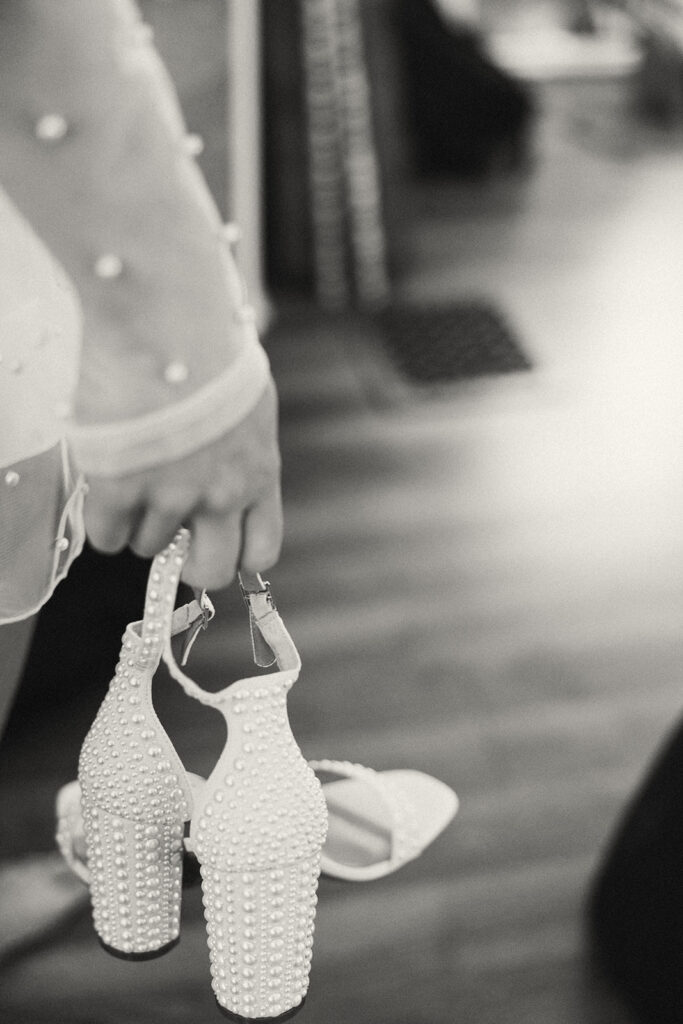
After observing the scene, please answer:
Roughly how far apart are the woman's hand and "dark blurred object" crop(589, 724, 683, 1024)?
2.29ft

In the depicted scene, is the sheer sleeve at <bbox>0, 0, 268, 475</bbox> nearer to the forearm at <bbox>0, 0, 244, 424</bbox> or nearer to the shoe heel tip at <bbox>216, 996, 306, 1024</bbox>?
the forearm at <bbox>0, 0, 244, 424</bbox>

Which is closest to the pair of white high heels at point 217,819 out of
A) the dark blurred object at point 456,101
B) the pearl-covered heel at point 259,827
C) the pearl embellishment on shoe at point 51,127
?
the pearl-covered heel at point 259,827

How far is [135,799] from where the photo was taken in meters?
0.72

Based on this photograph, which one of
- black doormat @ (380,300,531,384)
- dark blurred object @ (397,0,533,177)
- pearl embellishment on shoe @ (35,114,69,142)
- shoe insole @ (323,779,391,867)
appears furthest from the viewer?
dark blurred object @ (397,0,533,177)

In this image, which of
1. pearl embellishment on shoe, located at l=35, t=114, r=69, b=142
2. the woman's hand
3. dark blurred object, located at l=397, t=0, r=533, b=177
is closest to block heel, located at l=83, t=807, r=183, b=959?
the woman's hand

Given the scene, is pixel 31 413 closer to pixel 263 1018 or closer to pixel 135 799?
pixel 135 799

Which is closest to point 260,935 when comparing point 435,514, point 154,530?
point 154,530

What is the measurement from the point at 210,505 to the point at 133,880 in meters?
0.33

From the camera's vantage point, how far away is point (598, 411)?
2.60 meters

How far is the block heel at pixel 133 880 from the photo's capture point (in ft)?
2.42

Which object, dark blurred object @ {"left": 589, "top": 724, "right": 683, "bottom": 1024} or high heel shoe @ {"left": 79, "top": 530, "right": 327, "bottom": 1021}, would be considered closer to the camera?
high heel shoe @ {"left": 79, "top": 530, "right": 327, "bottom": 1021}

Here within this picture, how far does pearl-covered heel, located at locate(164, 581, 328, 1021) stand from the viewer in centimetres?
67

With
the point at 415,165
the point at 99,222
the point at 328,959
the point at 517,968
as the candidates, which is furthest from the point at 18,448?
the point at 415,165

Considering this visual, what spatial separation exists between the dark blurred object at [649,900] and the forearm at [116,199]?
79 cm
